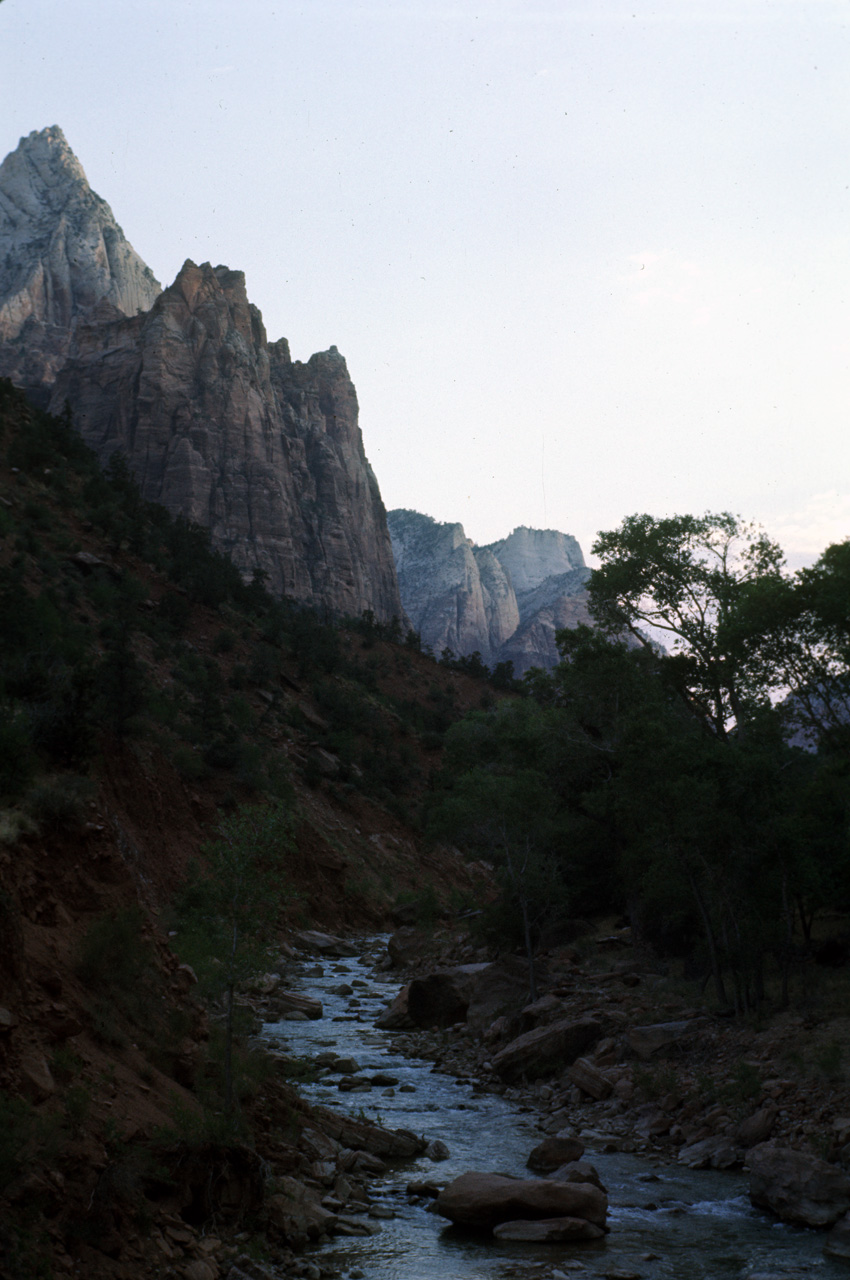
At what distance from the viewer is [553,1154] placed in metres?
14.3

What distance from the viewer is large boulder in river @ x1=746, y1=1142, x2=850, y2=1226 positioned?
12.0 meters

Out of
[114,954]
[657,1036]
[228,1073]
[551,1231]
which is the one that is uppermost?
[114,954]

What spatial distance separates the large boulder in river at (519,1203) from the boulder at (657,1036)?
22.2ft

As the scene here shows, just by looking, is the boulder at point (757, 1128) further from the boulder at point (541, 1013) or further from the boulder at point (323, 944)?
the boulder at point (323, 944)

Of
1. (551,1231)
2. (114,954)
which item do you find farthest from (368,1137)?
(114,954)

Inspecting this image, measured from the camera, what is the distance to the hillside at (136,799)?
380 inches

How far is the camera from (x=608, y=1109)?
17359 mm

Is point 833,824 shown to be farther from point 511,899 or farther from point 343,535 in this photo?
point 343,535

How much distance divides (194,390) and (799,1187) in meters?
133

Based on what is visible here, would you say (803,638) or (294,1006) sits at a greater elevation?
(803,638)

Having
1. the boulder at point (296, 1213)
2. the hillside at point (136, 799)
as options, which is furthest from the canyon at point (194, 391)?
the boulder at point (296, 1213)

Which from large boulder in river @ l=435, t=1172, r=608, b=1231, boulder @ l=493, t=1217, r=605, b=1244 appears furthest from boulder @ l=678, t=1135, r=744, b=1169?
boulder @ l=493, t=1217, r=605, b=1244

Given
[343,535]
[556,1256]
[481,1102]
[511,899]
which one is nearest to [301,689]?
[511,899]

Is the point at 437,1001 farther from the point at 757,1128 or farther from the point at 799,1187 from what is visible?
the point at 799,1187
